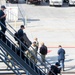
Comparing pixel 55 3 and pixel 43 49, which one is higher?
pixel 43 49

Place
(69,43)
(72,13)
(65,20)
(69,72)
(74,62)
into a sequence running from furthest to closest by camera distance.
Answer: (72,13), (65,20), (69,43), (74,62), (69,72)

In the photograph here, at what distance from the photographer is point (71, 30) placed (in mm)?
31828

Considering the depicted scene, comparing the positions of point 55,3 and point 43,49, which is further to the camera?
point 55,3

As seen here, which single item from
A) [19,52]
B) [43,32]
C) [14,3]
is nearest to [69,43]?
[43,32]

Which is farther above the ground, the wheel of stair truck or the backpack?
the backpack

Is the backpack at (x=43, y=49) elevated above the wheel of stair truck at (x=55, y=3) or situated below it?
above

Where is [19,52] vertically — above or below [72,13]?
above

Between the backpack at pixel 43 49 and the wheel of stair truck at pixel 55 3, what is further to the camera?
the wheel of stair truck at pixel 55 3

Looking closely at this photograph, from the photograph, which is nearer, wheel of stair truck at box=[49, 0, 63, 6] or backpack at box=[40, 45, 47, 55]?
backpack at box=[40, 45, 47, 55]

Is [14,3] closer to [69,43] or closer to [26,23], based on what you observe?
[26,23]

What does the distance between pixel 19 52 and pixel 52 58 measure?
8.70m

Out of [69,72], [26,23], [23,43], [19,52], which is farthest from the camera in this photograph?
[26,23]

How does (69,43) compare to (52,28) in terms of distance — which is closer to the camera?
(69,43)

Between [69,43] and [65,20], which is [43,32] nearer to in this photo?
[69,43]
